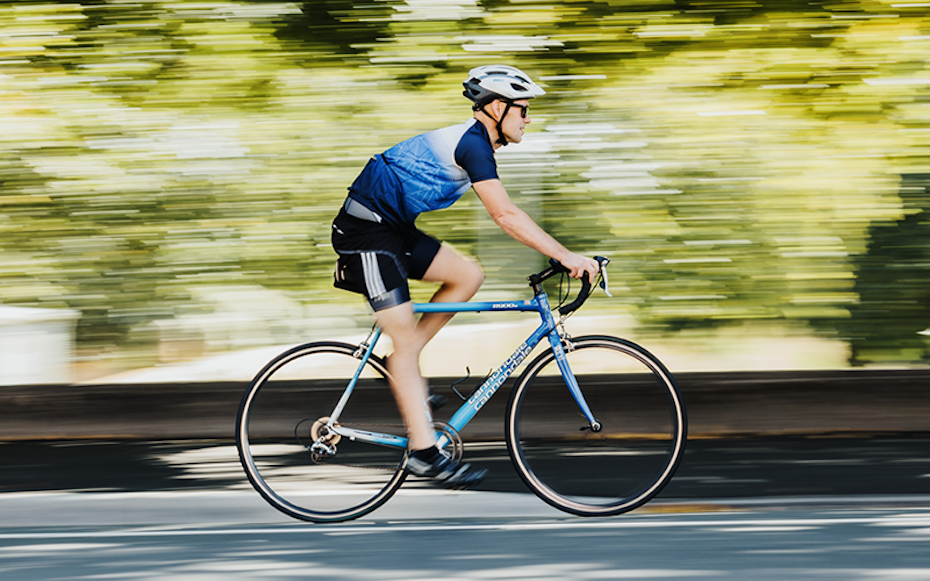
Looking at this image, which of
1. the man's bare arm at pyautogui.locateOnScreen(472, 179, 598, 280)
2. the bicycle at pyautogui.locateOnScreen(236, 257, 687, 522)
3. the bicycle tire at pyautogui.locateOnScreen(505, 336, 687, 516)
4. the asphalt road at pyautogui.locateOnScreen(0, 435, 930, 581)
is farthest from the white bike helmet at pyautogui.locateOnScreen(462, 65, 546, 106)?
the asphalt road at pyautogui.locateOnScreen(0, 435, 930, 581)

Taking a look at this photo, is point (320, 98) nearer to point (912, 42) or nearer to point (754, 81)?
point (754, 81)

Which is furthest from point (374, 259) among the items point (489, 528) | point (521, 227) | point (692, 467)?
point (692, 467)

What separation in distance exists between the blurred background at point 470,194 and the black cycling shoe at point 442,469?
250cm

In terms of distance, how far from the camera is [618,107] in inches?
283

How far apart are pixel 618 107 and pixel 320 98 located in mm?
2010

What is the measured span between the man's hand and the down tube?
1.23 feet

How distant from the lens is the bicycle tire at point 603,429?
4.64 metres

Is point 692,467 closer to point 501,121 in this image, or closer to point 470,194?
point 501,121

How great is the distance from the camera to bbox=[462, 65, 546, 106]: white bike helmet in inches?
175

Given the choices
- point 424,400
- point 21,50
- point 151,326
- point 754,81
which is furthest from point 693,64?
point 21,50

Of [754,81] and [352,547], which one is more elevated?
[754,81]

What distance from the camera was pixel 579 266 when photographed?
439 centimetres

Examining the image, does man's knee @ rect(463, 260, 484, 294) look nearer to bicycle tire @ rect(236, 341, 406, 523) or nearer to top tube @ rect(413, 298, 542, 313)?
top tube @ rect(413, 298, 542, 313)

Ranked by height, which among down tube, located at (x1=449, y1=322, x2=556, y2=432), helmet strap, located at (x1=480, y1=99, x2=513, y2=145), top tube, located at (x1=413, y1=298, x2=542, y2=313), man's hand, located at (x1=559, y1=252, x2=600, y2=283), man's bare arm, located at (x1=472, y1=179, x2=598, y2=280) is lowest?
down tube, located at (x1=449, y1=322, x2=556, y2=432)
